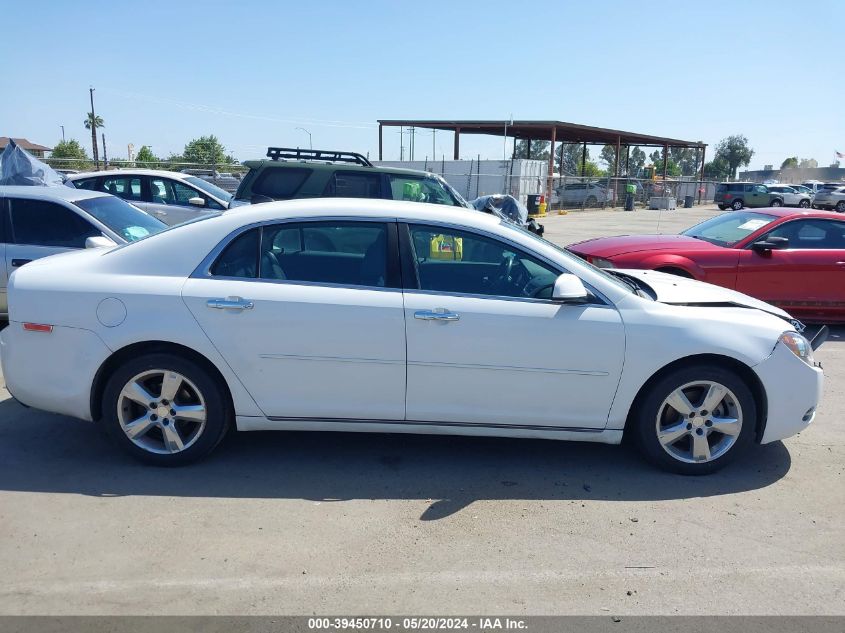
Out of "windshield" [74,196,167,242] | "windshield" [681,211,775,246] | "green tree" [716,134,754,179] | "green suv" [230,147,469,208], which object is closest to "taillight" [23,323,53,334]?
"windshield" [74,196,167,242]

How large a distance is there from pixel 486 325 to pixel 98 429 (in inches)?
112

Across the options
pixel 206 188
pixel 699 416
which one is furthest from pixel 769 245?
pixel 206 188

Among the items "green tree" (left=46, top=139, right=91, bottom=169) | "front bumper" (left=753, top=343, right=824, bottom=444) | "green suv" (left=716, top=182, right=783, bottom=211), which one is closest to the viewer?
"front bumper" (left=753, top=343, right=824, bottom=444)

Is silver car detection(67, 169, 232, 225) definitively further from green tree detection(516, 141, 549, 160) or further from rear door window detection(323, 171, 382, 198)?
green tree detection(516, 141, 549, 160)

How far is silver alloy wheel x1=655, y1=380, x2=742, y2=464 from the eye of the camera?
4.33 meters

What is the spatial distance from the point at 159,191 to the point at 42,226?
5688 millimetres

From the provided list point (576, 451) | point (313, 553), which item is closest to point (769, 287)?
point (576, 451)

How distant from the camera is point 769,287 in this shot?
8.38 metres

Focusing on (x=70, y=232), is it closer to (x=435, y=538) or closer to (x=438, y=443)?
(x=438, y=443)

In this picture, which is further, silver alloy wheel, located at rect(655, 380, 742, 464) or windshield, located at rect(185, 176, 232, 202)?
windshield, located at rect(185, 176, 232, 202)

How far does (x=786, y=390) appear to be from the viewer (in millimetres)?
4363

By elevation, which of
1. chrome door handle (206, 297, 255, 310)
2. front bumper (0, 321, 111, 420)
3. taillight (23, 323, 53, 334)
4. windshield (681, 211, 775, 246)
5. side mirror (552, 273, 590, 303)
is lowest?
front bumper (0, 321, 111, 420)

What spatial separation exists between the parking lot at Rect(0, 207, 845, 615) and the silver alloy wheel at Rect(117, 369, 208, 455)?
0.18m

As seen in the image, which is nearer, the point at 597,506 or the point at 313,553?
the point at 313,553
